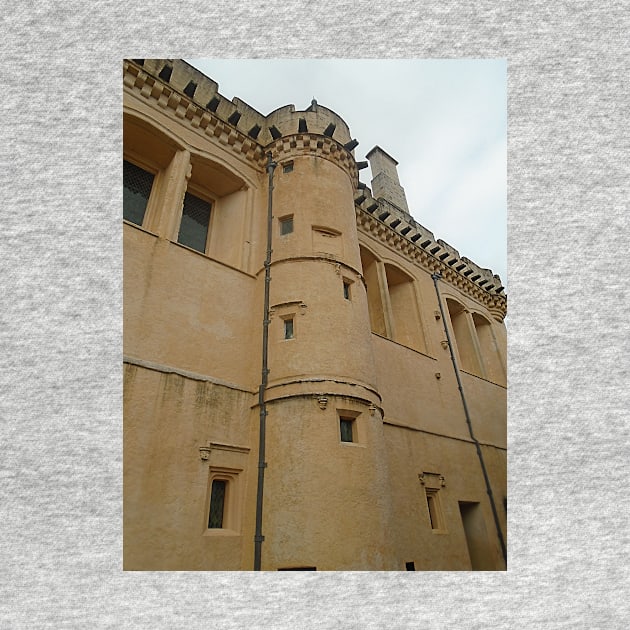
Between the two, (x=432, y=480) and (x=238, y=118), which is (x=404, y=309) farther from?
(x=238, y=118)

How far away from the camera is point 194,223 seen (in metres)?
8.74

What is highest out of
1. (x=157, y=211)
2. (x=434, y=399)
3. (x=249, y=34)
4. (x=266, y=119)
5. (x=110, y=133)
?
(x=266, y=119)

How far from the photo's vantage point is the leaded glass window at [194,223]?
8.35 meters

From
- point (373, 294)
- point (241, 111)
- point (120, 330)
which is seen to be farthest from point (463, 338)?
point (120, 330)

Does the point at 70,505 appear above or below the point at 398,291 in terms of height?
below

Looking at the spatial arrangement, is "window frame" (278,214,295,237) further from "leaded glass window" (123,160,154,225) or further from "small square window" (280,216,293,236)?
"leaded glass window" (123,160,154,225)

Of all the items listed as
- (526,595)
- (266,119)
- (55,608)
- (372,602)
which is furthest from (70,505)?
(266,119)

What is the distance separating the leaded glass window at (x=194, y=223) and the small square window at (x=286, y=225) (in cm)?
159

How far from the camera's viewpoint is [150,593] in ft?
13.9

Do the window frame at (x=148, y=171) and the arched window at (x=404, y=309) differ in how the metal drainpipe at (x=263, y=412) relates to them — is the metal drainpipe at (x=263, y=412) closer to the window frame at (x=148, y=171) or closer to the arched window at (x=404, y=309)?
the window frame at (x=148, y=171)

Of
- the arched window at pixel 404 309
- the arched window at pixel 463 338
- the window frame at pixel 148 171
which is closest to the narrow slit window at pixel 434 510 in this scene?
the arched window at pixel 404 309

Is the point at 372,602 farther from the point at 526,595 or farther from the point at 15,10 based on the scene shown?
the point at 15,10

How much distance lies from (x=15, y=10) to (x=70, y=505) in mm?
5676

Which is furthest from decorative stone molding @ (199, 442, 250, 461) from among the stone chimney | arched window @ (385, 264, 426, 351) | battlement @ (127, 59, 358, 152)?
the stone chimney
